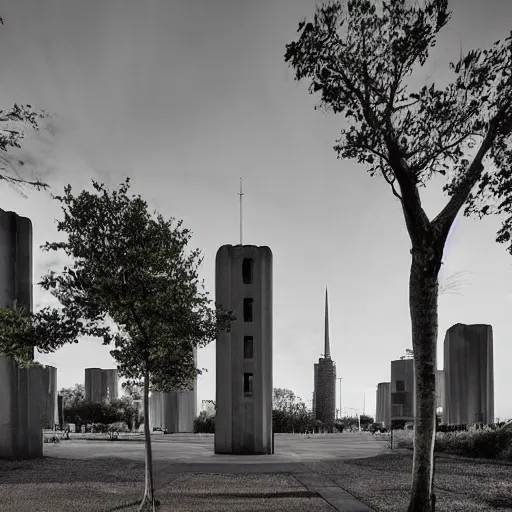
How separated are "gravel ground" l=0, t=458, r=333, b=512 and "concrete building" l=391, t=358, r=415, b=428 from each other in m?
23.8

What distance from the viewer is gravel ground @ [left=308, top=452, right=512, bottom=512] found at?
15305 mm

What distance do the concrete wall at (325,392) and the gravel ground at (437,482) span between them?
43020 millimetres

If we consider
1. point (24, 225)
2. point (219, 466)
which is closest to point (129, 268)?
point (219, 466)

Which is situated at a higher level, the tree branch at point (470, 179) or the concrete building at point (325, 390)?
the tree branch at point (470, 179)

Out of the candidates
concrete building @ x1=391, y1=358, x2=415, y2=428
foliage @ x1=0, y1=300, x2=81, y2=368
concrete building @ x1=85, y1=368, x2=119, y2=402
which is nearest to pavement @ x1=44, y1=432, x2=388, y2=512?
foliage @ x1=0, y1=300, x2=81, y2=368

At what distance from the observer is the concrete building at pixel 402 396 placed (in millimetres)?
44906

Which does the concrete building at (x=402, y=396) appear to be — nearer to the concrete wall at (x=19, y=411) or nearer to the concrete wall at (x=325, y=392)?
the concrete wall at (x=325, y=392)

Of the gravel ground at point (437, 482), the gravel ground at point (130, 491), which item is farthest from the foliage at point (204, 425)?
the gravel ground at point (130, 491)

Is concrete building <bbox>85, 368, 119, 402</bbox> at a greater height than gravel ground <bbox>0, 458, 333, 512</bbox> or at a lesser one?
lesser

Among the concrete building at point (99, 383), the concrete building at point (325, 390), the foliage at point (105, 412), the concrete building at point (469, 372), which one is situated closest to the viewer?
the concrete building at point (469, 372)

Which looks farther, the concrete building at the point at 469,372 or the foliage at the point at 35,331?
the concrete building at the point at 469,372

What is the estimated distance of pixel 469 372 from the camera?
34.6 metres

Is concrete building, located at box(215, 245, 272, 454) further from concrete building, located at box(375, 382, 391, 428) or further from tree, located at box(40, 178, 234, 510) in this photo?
concrete building, located at box(375, 382, 391, 428)

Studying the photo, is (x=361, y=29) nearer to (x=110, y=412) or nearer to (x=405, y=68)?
(x=405, y=68)
